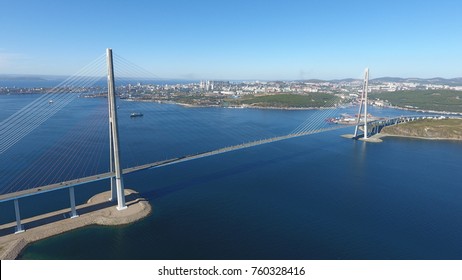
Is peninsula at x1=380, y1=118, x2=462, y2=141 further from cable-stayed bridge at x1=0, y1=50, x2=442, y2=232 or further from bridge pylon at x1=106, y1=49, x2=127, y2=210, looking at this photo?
bridge pylon at x1=106, y1=49, x2=127, y2=210

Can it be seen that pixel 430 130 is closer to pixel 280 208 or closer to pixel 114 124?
pixel 280 208

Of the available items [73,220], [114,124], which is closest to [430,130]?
[114,124]

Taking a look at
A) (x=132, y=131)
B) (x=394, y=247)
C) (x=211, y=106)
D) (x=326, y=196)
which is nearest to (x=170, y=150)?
(x=132, y=131)

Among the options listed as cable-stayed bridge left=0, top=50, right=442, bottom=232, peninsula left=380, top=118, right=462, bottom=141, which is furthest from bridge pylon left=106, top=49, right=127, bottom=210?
peninsula left=380, top=118, right=462, bottom=141

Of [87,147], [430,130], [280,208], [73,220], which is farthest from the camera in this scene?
[430,130]

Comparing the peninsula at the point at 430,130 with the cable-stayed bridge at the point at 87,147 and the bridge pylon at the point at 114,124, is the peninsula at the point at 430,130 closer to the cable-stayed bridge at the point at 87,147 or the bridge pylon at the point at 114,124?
the cable-stayed bridge at the point at 87,147

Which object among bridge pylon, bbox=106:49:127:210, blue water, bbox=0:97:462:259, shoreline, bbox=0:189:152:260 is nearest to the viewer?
shoreline, bbox=0:189:152:260
